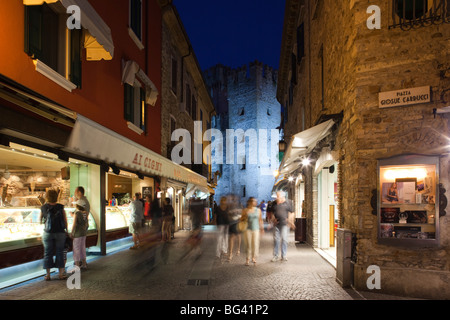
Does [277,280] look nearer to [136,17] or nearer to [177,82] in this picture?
[136,17]

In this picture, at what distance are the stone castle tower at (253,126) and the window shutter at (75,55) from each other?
115 feet

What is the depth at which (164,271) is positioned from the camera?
7113 mm

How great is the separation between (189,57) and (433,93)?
15282mm

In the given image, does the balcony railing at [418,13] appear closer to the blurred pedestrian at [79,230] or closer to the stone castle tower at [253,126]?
the blurred pedestrian at [79,230]

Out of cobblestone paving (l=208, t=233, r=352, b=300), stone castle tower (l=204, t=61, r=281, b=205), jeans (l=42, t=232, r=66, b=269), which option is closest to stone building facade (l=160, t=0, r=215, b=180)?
cobblestone paving (l=208, t=233, r=352, b=300)

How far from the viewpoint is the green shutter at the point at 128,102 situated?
1056cm

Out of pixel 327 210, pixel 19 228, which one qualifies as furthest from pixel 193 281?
pixel 327 210

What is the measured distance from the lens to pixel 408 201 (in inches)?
235

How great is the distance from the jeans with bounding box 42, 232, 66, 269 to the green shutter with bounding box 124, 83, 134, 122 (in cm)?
513

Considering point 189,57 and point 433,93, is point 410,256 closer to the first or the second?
point 433,93

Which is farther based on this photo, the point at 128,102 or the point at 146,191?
the point at 146,191

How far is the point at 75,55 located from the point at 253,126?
3610 centimetres

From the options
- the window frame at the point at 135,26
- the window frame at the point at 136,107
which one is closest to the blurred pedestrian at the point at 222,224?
the window frame at the point at 136,107
